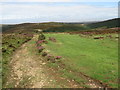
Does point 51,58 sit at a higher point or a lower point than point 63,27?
lower

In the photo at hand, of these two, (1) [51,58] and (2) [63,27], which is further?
(2) [63,27]

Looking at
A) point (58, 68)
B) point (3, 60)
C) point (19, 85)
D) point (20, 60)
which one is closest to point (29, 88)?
point (19, 85)

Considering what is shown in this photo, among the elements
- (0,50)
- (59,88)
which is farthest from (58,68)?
(0,50)

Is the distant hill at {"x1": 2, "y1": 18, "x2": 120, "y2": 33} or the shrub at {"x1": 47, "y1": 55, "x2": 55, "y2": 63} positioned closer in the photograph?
the shrub at {"x1": 47, "y1": 55, "x2": 55, "y2": 63}

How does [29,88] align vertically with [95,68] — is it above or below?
below

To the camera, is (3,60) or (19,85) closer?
(19,85)

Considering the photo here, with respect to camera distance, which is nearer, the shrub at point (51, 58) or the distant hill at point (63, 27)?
the shrub at point (51, 58)

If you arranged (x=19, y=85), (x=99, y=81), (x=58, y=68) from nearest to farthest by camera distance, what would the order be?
(x=99, y=81), (x=19, y=85), (x=58, y=68)

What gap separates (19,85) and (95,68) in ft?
30.8

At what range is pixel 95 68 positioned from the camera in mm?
18062

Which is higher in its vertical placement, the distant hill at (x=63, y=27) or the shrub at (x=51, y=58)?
the distant hill at (x=63, y=27)

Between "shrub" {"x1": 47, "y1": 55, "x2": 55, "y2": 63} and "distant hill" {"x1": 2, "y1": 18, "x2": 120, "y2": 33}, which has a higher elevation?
"distant hill" {"x1": 2, "y1": 18, "x2": 120, "y2": 33}

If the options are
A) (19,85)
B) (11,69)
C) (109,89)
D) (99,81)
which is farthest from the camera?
(11,69)

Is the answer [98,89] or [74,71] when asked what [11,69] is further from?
[98,89]
